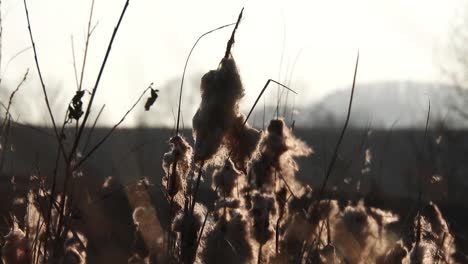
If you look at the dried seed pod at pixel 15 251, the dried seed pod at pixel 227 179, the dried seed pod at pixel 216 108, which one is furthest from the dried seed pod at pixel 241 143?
the dried seed pod at pixel 227 179

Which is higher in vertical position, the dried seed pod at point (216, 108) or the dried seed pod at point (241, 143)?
the dried seed pod at point (216, 108)

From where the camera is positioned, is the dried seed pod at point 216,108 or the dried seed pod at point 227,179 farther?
the dried seed pod at point 227,179

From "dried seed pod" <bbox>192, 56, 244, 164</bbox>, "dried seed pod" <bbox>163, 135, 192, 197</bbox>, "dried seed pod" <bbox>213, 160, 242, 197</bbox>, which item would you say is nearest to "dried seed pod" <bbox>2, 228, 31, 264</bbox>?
"dried seed pod" <bbox>163, 135, 192, 197</bbox>

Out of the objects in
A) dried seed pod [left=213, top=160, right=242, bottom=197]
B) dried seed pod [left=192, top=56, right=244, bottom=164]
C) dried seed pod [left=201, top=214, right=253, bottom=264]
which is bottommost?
dried seed pod [left=201, top=214, right=253, bottom=264]

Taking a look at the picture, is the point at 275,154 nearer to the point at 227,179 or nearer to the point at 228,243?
the point at 227,179

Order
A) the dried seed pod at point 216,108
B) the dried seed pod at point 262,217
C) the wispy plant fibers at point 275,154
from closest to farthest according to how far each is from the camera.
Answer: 1. the dried seed pod at point 216,108
2. the dried seed pod at point 262,217
3. the wispy plant fibers at point 275,154

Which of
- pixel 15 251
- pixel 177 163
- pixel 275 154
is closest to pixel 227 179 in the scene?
pixel 275 154

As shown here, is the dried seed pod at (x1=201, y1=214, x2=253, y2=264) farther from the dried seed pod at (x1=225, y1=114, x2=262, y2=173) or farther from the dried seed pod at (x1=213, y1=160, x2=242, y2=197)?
the dried seed pod at (x1=225, y1=114, x2=262, y2=173)

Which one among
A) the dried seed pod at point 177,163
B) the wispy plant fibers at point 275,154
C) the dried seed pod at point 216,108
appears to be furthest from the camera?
the wispy plant fibers at point 275,154

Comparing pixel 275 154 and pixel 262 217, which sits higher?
pixel 275 154

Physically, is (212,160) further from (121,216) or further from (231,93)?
(121,216)

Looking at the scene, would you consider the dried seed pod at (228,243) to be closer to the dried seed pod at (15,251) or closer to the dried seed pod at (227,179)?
the dried seed pod at (227,179)

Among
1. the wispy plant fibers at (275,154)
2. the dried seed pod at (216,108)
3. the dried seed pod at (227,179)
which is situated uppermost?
the dried seed pod at (216,108)

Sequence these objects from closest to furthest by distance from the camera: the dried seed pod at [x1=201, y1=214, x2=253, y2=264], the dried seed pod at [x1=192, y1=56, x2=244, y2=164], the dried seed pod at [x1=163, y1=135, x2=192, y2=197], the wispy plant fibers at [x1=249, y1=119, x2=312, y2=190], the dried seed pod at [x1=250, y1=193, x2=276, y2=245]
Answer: the dried seed pod at [x1=192, y1=56, x2=244, y2=164] → the dried seed pod at [x1=163, y1=135, x2=192, y2=197] → the dried seed pod at [x1=201, y1=214, x2=253, y2=264] → the dried seed pod at [x1=250, y1=193, x2=276, y2=245] → the wispy plant fibers at [x1=249, y1=119, x2=312, y2=190]
